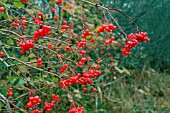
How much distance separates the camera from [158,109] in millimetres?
3656

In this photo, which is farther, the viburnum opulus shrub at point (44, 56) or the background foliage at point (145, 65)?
the background foliage at point (145, 65)

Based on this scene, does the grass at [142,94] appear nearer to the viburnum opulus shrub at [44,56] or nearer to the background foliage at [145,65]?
the background foliage at [145,65]

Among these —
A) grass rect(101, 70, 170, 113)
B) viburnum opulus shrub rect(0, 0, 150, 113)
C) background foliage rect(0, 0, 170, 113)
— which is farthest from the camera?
background foliage rect(0, 0, 170, 113)

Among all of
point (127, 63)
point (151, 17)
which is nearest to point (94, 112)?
point (127, 63)

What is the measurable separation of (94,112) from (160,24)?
6.68 ft

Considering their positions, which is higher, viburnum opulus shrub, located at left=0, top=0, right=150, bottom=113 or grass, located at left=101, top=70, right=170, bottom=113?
viburnum opulus shrub, located at left=0, top=0, right=150, bottom=113

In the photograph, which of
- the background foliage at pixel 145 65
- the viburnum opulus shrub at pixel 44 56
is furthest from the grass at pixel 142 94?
the viburnum opulus shrub at pixel 44 56

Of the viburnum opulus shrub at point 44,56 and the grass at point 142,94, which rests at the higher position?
the viburnum opulus shrub at point 44,56

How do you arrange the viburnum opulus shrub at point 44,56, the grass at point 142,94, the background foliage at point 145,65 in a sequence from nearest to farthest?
1. the viburnum opulus shrub at point 44,56
2. the grass at point 142,94
3. the background foliage at point 145,65

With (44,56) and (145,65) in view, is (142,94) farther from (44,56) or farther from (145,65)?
(44,56)

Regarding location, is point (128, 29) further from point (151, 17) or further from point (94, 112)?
point (94, 112)

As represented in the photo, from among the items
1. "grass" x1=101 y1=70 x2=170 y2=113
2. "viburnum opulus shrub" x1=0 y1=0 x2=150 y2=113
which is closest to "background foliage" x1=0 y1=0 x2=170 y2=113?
"grass" x1=101 y1=70 x2=170 y2=113

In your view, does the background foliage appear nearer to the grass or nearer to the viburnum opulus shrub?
the grass

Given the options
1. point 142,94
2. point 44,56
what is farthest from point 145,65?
point 44,56
